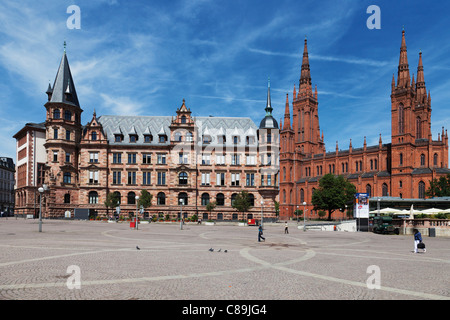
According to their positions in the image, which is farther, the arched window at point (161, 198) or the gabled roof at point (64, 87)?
the arched window at point (161, 198)

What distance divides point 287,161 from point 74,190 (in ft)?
279

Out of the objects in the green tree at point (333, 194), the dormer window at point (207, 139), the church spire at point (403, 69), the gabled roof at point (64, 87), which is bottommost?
the green tree at point (333, 194)

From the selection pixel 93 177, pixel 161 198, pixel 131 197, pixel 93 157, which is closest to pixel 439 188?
pixel 161 198

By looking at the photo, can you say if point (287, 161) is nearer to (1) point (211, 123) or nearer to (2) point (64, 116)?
(1) point (211, 123)

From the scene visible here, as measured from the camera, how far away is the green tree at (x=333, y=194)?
89938 millimetres

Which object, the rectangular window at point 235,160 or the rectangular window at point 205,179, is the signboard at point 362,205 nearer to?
the rectangular window at point 235,160

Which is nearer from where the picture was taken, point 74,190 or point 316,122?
point 74,190

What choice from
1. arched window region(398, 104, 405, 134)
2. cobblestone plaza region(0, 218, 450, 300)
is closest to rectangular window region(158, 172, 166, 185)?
cobblestone plaza region(0, 218, 450, 300)

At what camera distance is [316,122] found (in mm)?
143875

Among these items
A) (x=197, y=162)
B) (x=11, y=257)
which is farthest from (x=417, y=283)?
(x=197, y=162)

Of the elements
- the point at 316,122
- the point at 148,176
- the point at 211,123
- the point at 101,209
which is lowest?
the point at 101,209

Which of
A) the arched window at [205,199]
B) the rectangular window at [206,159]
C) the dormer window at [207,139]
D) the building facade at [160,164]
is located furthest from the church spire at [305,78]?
the arched window at [205,199]

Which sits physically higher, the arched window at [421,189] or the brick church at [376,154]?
the brick church at [376,154]

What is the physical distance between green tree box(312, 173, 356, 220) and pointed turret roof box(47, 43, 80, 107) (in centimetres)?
6142
